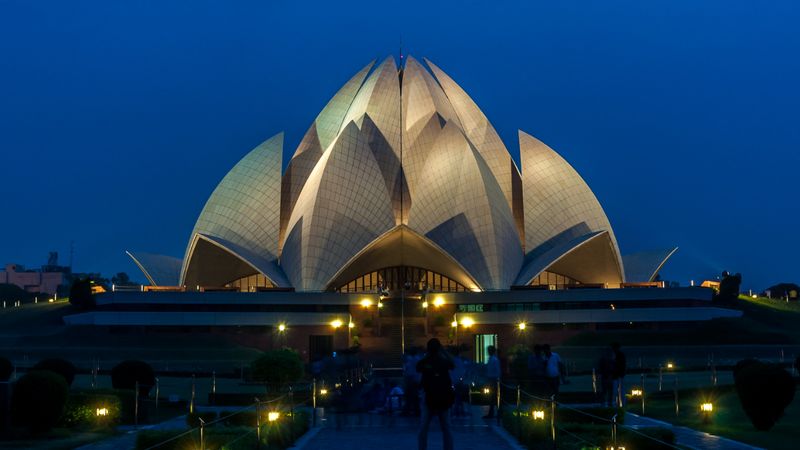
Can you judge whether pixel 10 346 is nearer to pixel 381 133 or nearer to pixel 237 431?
pixel 381 133

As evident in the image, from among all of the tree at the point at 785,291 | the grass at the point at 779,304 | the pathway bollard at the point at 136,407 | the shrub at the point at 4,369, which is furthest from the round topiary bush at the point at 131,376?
the tree at the point at 785,291

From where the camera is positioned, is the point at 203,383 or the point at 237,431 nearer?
the point at 237,431

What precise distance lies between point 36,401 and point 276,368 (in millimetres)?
8636

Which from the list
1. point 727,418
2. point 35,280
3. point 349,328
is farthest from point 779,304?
point 35,280

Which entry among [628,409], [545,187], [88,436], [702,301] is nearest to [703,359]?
[702,301]

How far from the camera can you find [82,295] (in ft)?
171

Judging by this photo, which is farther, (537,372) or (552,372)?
(537,372)

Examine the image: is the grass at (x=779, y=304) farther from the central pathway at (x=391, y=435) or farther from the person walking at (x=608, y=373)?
the central pathway at (x=391, y=435)

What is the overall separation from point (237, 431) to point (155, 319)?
37679 mm

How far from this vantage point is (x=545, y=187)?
54750mm

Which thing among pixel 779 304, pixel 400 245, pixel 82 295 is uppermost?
pixel 400 245

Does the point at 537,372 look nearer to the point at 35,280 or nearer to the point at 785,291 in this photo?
the point at 785,291

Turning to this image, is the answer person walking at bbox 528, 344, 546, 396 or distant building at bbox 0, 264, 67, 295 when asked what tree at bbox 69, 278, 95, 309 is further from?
distant building at bbox 0, 264, 67, 295

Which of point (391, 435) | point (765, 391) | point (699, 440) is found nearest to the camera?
point (699, 440)
